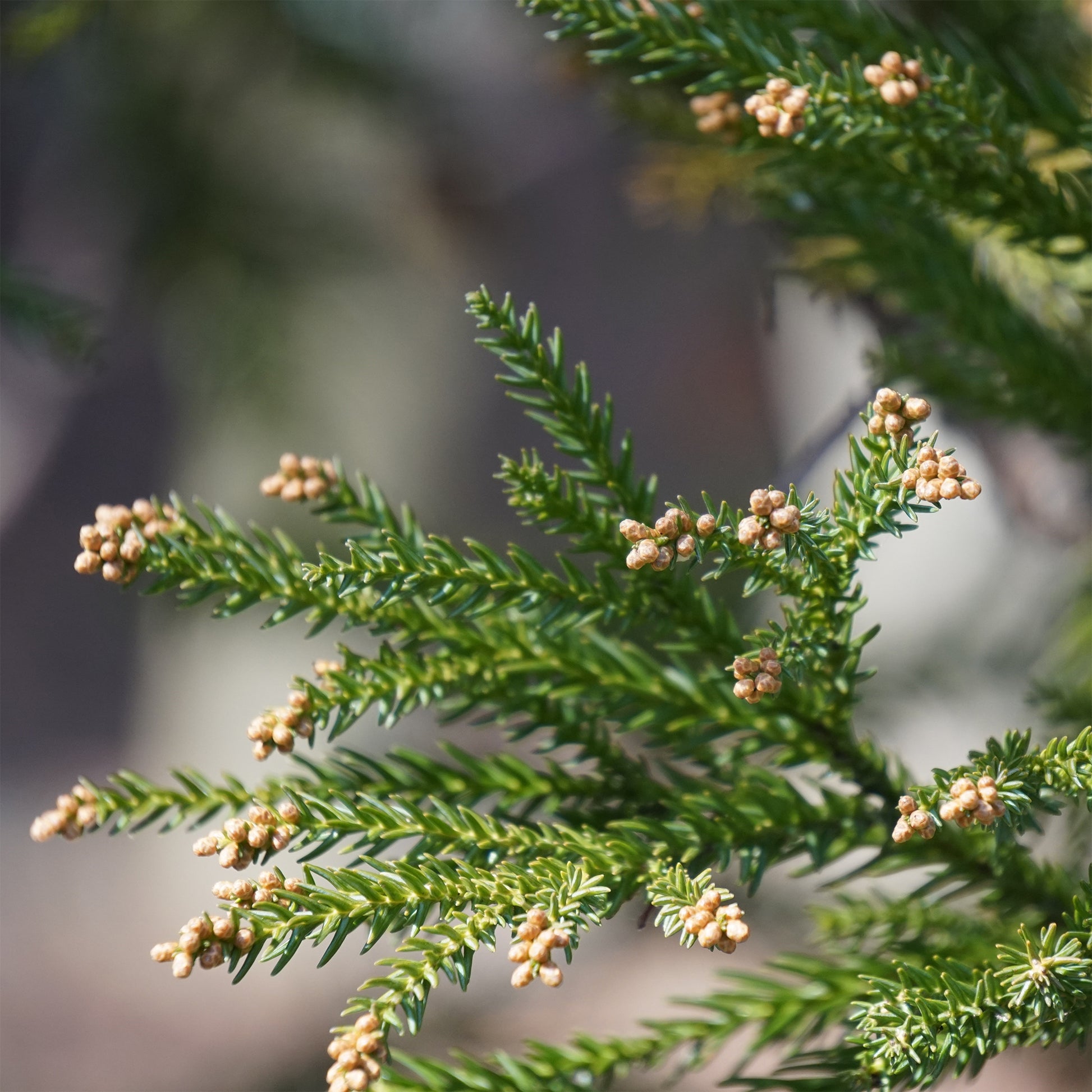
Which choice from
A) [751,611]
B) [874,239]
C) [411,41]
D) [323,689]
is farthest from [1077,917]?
[411,41]

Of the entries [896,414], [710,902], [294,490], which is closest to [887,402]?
[896,414]

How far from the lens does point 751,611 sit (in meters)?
1.22

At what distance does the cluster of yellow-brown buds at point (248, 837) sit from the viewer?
41 cm

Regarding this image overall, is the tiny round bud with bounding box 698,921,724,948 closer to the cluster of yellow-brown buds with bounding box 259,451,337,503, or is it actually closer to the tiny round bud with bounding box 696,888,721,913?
the tiny round bud with bounding box 696,888,721,913

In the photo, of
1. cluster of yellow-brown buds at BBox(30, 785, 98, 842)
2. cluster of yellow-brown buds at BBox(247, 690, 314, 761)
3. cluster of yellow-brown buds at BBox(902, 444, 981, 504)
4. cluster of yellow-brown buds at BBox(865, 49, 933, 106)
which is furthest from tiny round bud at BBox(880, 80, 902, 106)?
cluster of yellow-brown buds at BBox(30, 785, 98, 842)

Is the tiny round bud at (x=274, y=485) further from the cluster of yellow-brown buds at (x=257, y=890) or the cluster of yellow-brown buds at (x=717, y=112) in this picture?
the cluster of yellow-brown buds at (x=717, y=112)

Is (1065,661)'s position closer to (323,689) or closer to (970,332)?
(970,332)

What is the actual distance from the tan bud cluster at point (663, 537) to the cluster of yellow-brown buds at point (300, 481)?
0.72ft

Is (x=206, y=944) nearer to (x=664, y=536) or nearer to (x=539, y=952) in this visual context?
(x=539, y=952)

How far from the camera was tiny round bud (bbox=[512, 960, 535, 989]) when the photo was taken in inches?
14.2

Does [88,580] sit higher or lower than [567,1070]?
higher

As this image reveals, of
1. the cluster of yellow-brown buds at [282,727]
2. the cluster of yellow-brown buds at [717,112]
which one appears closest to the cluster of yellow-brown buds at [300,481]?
the cluster of yellow-brown buds at [282,727]

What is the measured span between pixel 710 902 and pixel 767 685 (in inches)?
3.6

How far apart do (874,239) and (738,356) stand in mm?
1794
